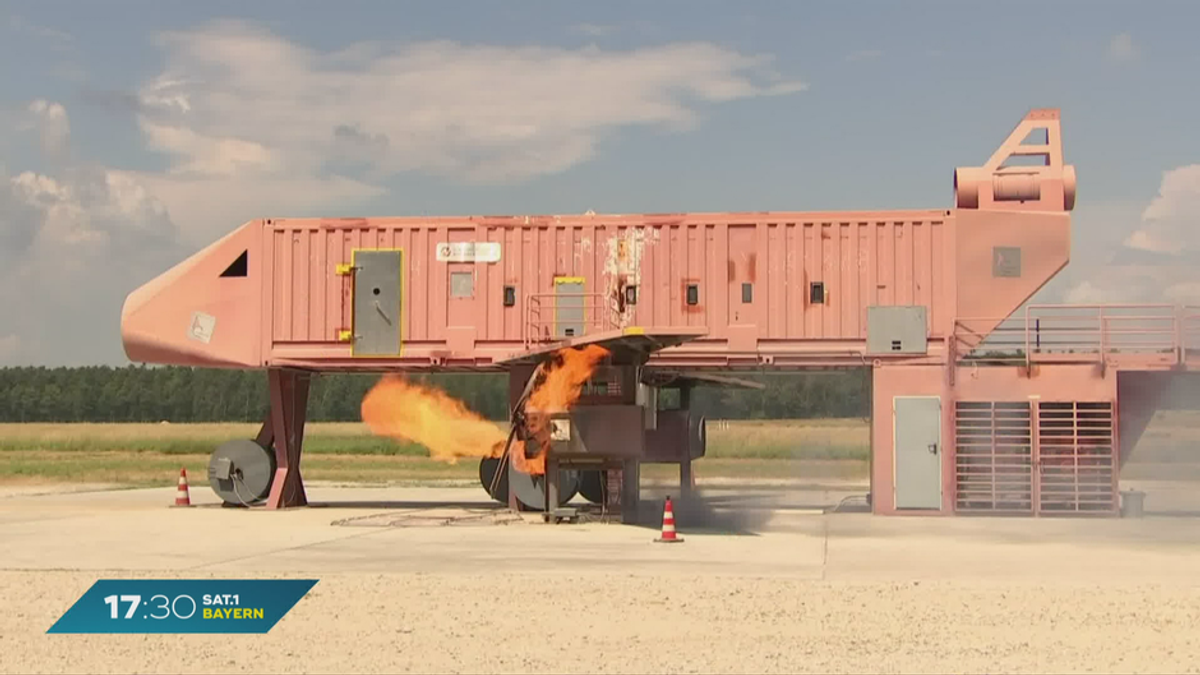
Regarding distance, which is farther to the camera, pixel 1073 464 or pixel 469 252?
pixel 469 252

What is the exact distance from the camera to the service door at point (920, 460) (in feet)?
99.5

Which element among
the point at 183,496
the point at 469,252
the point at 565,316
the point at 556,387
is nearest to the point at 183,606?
the point at 556,387

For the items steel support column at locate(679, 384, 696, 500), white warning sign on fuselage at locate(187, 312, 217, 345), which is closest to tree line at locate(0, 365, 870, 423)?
steel support column at locate(679, 384, 696, 500)

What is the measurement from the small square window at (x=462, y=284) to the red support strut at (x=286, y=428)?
14.8 feet

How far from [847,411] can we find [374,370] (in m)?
35.6

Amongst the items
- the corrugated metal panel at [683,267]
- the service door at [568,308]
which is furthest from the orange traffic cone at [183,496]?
the service door at [568,308]

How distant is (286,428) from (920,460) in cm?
1447

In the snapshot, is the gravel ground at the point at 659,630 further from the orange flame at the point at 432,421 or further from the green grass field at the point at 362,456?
the green grass field at the point at 362,456

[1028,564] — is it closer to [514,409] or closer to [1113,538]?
[1113,538]

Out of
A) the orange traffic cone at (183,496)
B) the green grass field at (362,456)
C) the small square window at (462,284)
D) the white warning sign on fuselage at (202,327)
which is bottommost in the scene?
the green grass field at (362,456)

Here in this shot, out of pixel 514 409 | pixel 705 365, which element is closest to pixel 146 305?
pixel 514 409

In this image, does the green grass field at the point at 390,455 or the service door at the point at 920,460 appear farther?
the green grass field at the point at 390,455

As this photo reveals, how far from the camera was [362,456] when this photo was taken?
6862 cm

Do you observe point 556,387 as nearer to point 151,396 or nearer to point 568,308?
point 568,308
